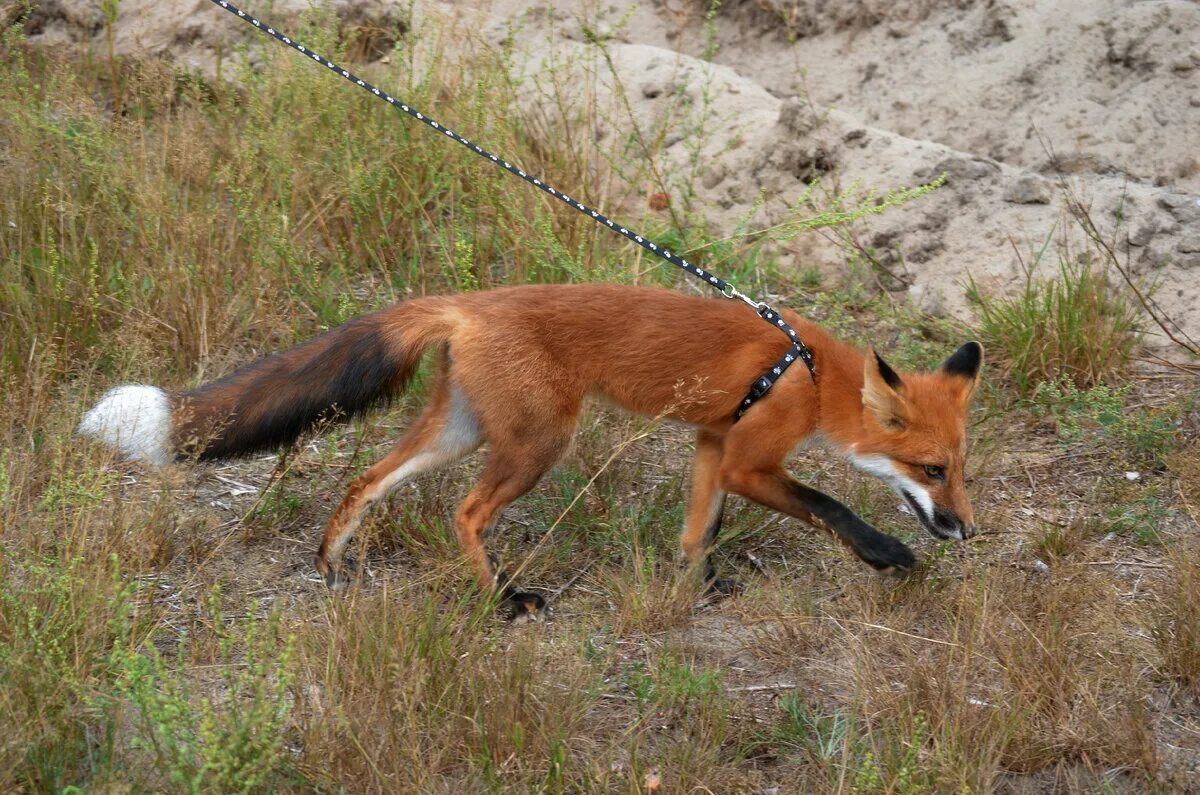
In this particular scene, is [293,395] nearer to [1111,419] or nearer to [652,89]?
[1111,419]

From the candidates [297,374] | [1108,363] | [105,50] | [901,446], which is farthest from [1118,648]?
[105,50]

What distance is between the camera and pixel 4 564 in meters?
3.85

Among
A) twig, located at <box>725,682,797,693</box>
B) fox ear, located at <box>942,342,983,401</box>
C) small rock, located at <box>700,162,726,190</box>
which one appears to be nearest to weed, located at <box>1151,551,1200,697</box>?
fox ear, located at <box>942,342,983,401</box>

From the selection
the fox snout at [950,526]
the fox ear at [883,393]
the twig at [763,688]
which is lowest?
the twig at [763,688]

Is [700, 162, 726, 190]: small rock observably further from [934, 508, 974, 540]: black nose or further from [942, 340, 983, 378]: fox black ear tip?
[934, 508, 974, 540]: black nose

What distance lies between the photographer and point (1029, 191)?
270 inches

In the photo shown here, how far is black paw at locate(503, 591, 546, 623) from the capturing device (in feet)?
14.7

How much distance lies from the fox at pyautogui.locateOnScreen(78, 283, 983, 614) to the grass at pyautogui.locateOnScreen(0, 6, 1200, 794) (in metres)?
0.19

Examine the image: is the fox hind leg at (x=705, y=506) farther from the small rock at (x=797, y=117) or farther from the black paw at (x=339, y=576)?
the small rock at (x=797, y=117)

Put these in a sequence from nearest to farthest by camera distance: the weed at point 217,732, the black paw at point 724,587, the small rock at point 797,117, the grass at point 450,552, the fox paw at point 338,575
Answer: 1. the weed at point 217,732
2. the grass at point 450,552
3. the fox paw at point 338,575
4. the black paw at point 724,587
5. the small rock at point 797,117

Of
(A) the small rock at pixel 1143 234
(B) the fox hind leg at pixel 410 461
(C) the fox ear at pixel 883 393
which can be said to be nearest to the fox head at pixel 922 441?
(C) the fox ear at pixel 883 393

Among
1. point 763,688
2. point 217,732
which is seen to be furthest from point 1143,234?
point 217,732

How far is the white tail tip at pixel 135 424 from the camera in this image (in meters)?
4.34

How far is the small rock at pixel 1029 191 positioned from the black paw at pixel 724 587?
328 centimetres
